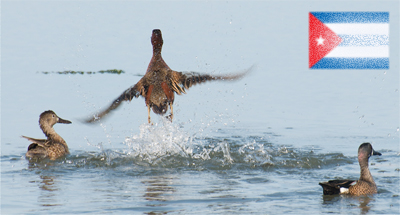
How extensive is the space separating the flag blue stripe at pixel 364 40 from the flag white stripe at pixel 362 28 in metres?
0.08

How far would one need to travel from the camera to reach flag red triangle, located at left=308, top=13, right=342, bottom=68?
545 inches

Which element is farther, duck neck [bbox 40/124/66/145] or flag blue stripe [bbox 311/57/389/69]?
flag blue stripe [bbox 311/57/389/69]

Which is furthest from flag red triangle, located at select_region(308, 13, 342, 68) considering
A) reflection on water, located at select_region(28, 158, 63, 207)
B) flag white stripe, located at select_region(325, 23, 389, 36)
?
reflection on water, located at select_region(28, 158, 63, 207)

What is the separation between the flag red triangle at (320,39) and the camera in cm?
1385

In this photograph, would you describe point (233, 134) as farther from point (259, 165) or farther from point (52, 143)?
point (52, 143)

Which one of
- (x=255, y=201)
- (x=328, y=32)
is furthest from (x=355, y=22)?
(x=255, y=201)

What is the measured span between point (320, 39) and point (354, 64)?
7.30ft

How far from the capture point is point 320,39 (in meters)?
14.2

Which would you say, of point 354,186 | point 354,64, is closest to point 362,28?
point 354,64

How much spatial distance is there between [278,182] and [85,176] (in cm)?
262

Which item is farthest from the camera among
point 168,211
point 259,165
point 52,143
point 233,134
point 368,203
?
point 233,134

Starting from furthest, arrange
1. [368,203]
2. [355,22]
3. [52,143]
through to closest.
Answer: [355,22] < [52,143] < [368,203]

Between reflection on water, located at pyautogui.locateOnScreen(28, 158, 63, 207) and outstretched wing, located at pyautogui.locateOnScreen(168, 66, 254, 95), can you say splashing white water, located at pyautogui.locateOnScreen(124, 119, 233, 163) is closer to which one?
outstretched wing, located at pyautogui.locateOnScreen(168, 66, 254, 95)

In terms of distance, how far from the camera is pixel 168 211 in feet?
23.5
